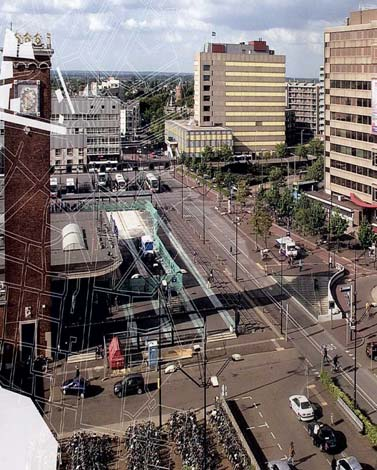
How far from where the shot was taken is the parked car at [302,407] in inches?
325

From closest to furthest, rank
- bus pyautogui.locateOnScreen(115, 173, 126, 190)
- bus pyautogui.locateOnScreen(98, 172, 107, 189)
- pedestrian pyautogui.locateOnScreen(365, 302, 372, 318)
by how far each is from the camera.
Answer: pedestrian pyautogui.locateOnScreen(365, 302, 372, 318) → bus pyautogui.locateOnScreen(115, 173, 126, 190) → bus pyautogui.locateOnScreen(98, 172, 107, 189)

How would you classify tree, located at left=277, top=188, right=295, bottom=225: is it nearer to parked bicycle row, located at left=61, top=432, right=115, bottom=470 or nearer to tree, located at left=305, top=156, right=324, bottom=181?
tree, located at left=305, top=156, right=324, bottom=181

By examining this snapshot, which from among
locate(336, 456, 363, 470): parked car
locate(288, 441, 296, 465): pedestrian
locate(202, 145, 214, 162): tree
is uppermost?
locate(202, 145, 214, 162): tree

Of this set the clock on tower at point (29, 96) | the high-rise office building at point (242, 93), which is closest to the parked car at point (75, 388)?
the clock on tower at point (29, 96)

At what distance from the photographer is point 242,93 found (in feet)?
115

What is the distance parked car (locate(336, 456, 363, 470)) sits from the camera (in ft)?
22.8

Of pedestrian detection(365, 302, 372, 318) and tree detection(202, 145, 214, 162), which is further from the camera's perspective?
tree detection(202, 145, 214, 162)

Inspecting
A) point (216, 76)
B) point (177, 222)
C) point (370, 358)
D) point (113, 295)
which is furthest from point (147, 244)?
point (216, 76)

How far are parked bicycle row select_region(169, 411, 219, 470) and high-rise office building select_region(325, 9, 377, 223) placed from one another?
40.6ft

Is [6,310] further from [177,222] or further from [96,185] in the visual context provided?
[96,185]

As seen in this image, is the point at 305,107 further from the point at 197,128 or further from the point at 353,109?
the point at 353,109

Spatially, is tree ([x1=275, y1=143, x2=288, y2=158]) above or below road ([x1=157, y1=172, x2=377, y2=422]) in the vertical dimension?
above

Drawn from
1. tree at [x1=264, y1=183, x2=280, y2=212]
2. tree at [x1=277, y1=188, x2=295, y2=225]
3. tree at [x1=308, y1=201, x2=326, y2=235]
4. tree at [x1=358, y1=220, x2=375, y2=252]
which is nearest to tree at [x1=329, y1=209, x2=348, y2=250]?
tree at [x1=358, y1=220, x2=375, y2=252]

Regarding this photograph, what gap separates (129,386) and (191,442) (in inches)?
74.8
